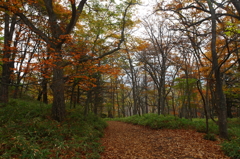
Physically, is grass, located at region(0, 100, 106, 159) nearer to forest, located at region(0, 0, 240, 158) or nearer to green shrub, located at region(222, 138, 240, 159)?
forest, located at region(0, 0, 240, 158)

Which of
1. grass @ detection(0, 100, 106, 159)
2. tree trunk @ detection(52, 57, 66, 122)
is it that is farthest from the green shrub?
tree trunk @ detection(52, 57, 66, 122)

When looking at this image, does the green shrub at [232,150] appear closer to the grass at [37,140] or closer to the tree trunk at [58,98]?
the grass at [37,140]

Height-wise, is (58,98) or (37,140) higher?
(58,98)

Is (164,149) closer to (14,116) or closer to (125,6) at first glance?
(14,116)

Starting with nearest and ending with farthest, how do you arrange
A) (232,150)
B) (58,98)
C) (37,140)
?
(232,150) → (37,140) → (58,98)

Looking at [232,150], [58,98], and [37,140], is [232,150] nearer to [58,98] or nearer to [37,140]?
[37,140]

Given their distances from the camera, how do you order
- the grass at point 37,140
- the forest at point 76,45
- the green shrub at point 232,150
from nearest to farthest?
1. the grass at point 37,140
2. the green shrub at point 232,150
3. the forest at point 76,45

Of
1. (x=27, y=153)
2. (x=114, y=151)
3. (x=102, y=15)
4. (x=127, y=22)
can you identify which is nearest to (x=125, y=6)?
(x=127, y=22)

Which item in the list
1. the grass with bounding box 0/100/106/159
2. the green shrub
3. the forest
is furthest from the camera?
the forest

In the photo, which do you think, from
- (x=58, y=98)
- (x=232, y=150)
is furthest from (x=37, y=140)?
(x=232, y=150)

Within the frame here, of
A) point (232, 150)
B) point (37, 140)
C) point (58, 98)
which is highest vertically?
point (58, 98)

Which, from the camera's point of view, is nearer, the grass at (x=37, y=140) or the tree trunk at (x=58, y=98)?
the grass at (x=37, y=140)

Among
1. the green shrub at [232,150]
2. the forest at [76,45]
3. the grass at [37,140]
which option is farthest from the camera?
the forest at [76,45]

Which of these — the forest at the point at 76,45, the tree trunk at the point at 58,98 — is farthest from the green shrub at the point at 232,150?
the tree trunk at the point at 58,98
